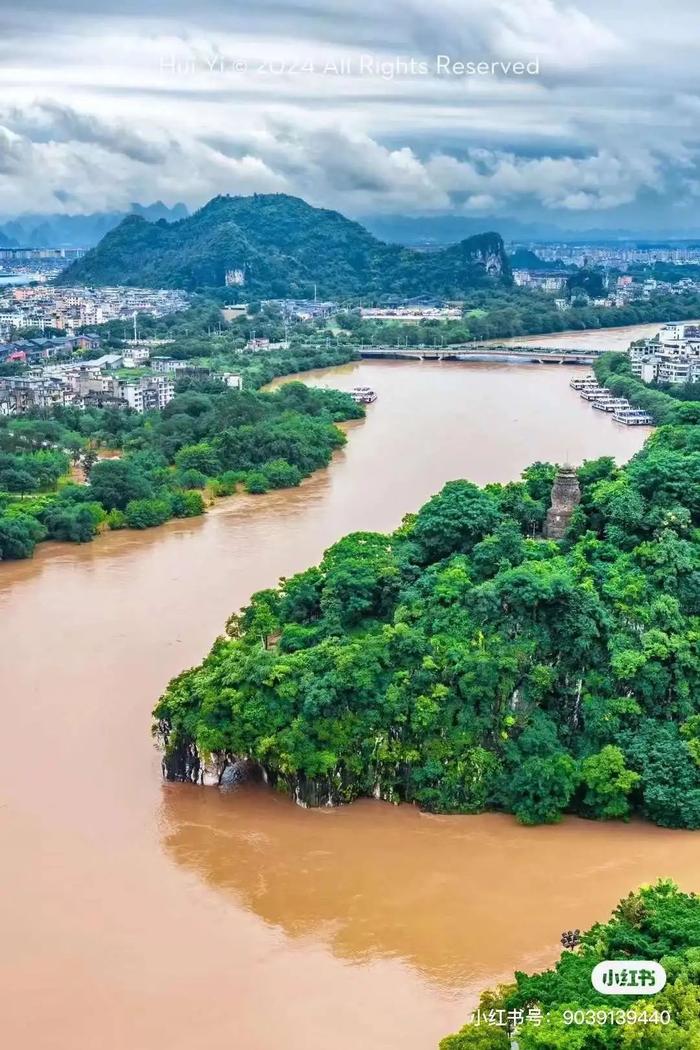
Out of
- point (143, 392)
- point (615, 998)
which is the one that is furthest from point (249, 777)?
point (143, 392)

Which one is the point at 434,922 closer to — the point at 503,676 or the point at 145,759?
the point at 503,676

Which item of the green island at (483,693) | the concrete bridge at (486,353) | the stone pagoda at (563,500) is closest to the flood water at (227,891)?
the green island at (483,693)

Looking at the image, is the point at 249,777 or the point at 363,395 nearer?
the point at 249,777

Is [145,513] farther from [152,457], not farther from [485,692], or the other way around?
[485,692]

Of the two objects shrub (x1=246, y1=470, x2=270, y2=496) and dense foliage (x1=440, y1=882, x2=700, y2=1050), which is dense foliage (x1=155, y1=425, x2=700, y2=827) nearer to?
dense foliage (x1=440, y1=882, x2=700, y2=1050)

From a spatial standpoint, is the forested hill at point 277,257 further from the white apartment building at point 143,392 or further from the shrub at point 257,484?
the shrub at point 257,484

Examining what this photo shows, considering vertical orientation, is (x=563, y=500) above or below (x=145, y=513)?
above
